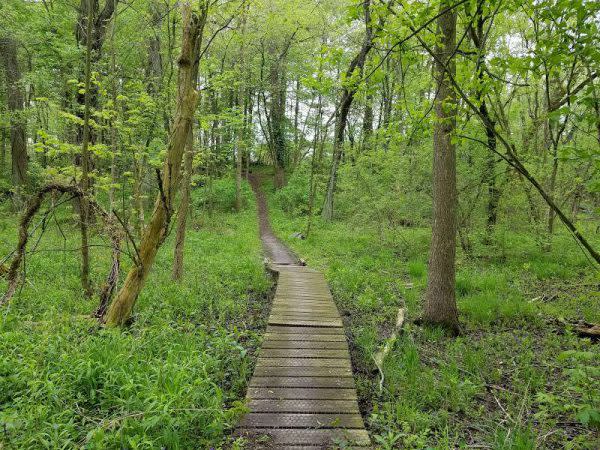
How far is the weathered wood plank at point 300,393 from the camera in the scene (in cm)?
401

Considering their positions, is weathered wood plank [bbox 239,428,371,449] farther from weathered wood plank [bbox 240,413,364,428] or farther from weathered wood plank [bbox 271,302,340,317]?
weathered wood plank [bbox 271,302,340,317]

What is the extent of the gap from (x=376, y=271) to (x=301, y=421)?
22.7ft

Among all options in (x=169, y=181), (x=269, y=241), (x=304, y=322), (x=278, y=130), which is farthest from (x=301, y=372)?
(x=278, y=130)

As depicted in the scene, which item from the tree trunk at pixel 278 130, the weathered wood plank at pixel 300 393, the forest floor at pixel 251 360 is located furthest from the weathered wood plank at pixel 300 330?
the tree trunk at pixel 278 130

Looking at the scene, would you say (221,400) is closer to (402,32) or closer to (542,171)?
(402,32)

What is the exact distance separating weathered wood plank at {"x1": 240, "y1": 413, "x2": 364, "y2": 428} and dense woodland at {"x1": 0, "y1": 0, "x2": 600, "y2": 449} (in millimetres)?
168

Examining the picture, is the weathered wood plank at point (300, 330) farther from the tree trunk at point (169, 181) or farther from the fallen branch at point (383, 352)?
the tree trunk at point (169, 181)

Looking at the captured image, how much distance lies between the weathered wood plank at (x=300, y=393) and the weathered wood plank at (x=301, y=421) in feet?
0.97

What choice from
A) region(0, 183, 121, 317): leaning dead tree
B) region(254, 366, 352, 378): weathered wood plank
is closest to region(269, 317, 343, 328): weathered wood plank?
region(254, 366, 352, 378): weathered wood plank

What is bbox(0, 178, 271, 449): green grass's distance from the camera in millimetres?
2951

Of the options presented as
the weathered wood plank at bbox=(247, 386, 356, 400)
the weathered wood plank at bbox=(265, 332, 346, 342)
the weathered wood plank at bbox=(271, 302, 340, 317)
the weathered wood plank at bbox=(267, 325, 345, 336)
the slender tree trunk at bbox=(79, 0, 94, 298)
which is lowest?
the weathered wood plank at bbox=(247, 386, 356, 400)

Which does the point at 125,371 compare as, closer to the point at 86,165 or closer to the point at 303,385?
the point at 303,385

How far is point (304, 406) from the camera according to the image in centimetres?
387

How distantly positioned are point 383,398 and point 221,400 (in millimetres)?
1866
